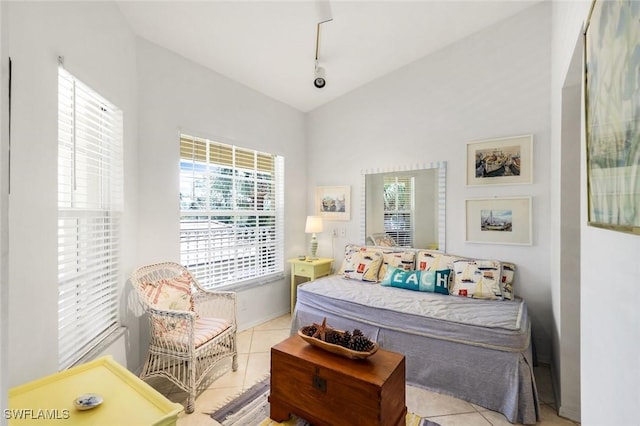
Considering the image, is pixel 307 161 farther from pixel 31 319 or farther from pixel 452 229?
pixel 31 319

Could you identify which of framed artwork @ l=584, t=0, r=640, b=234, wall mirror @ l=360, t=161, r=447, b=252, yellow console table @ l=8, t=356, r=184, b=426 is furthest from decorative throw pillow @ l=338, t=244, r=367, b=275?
framed artwork @ l=584, t=0, r=640, b=234

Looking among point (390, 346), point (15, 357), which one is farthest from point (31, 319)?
point (390, 346)

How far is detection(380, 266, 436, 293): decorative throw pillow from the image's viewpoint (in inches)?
119

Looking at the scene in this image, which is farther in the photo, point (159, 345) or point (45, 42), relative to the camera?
point (159, 345)

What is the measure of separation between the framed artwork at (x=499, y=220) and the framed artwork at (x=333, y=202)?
4.85 feet

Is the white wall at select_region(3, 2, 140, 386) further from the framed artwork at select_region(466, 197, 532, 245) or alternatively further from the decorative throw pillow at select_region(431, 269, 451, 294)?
the framed artwork at select_region(466, 197, 532, 245)

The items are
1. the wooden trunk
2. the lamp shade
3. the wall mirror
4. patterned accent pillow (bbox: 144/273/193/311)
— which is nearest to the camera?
the wooden trunk

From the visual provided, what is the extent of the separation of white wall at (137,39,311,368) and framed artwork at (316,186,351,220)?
47cm

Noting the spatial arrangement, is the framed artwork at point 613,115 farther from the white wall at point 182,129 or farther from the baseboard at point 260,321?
the baseboard at point 260,321

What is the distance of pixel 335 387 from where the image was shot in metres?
1.74

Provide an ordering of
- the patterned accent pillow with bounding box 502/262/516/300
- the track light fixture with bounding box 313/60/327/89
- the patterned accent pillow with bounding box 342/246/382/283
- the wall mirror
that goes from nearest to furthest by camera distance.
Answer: the patterned accent pillow with bounding box 502/262/516/300 < the track light fixture with bounding box 313/60/327/89 < the wall mirror < the patterned accent pillow with bounding box 342/246/382/283

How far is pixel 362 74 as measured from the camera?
3.64 metres

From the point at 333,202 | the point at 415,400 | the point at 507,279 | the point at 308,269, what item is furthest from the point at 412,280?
the point at 333,202

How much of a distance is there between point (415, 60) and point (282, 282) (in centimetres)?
320
